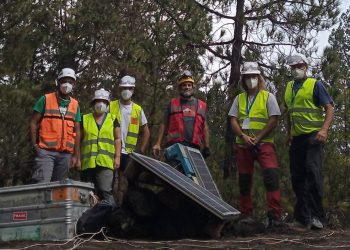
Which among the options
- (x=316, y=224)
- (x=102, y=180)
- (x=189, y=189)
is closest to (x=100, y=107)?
(x=102, y=180)

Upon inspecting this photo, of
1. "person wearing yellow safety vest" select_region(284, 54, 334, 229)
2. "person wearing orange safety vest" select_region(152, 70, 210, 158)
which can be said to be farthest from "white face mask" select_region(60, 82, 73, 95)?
"person wearing yellow safety vest" select_region(284, 54, 334, 229)

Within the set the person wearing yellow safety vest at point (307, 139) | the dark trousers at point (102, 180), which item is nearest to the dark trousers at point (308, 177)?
the person wearing yellow safety vest at point (307, 139)

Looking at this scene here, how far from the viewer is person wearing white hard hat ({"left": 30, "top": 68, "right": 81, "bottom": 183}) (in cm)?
771

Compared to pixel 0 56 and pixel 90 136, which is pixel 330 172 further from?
pixel 0 56

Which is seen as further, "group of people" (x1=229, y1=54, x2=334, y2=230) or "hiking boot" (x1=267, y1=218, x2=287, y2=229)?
"group of people" (x1=229, y1=54, x2=334, y2=230)

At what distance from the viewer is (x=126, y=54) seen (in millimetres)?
11984

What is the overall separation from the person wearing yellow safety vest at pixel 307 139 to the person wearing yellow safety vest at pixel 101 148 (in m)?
2.04

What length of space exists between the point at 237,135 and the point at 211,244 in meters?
2.00

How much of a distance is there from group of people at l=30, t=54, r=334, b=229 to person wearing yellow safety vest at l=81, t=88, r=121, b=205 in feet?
0.04

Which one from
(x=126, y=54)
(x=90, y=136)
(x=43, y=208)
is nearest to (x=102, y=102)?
(x=90, y=136)

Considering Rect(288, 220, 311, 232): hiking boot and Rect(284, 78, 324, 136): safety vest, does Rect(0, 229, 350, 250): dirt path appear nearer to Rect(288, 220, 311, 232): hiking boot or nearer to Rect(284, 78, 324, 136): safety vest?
Rect(288, 220, 311, 232): hiking boot

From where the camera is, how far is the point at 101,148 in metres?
8.12

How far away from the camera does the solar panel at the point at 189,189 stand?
258 inches

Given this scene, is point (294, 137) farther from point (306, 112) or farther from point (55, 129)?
point (55, 129)
